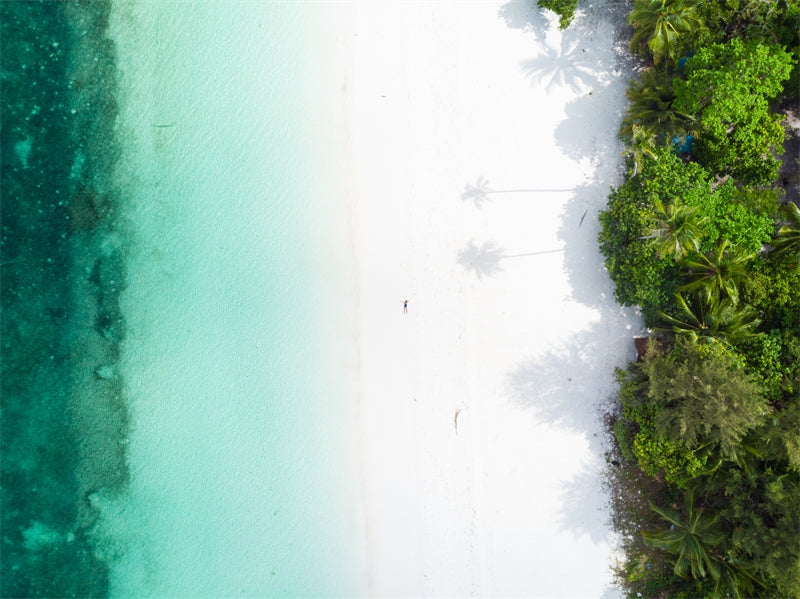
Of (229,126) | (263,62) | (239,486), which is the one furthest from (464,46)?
(239,486)

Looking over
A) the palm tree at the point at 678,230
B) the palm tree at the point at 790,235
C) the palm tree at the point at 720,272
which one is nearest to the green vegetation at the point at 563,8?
Result: the palm tree at the point at 678,230

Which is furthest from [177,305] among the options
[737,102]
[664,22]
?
[737,102]

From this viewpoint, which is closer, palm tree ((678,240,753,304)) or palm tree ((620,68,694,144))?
palm tree ((678,240,753,304))

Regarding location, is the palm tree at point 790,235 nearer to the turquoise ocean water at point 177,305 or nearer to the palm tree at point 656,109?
the palm tree at point 656,109

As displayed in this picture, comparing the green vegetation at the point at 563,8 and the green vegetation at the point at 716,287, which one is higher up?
the green vegetation at the point at 563,8

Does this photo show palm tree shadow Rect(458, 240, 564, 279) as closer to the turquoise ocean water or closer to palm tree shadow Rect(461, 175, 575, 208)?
palm tree shadow Rect(461, 175, 575, 208)

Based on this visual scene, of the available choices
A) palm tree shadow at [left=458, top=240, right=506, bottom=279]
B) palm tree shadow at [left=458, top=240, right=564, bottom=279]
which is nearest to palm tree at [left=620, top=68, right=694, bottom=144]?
palm tree shadow at [left=458, top=240, right=564, bottom=279]

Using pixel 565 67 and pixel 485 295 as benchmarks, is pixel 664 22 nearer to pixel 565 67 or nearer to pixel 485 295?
pixel 565 67
